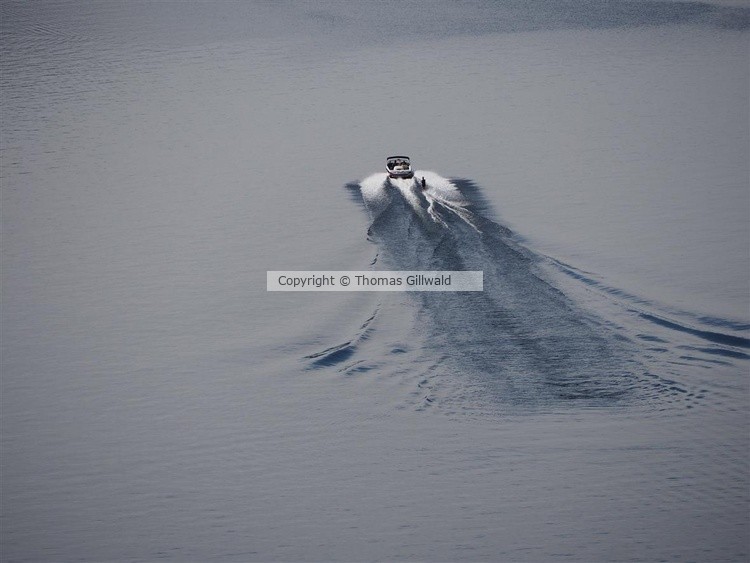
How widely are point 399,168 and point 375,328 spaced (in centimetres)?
1434

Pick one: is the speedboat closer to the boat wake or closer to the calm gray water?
the calm gray water

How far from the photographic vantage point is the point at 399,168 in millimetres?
36969

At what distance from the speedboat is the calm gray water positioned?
64 cm

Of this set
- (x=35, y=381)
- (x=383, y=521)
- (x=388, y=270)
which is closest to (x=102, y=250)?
(x=35, y=381)

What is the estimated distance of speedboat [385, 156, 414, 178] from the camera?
36562 millimetres

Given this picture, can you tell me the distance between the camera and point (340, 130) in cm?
4650

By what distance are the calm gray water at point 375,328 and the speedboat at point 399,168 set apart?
2.10 feet

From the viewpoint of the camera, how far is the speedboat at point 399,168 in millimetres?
36562
